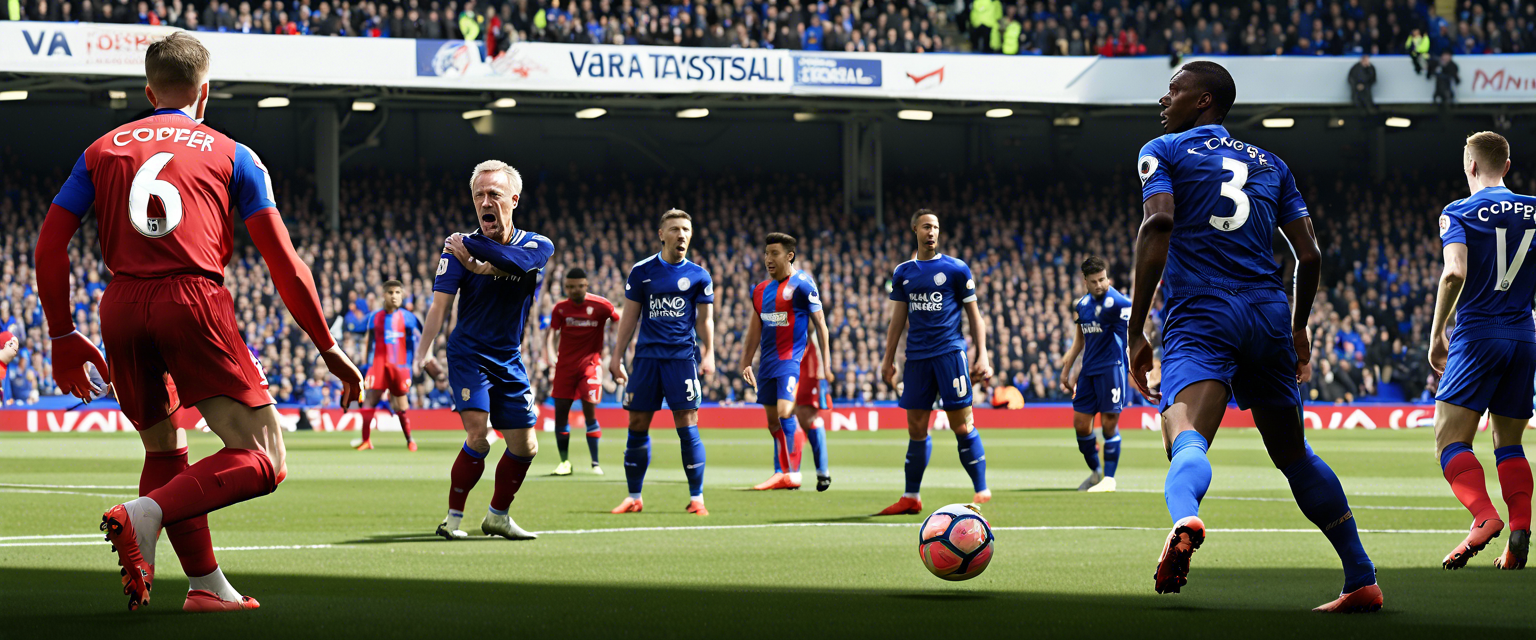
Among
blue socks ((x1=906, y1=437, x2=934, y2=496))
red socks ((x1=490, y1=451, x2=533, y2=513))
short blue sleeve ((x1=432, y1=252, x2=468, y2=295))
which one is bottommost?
blue socks ((x1=906, y1=437, x2=934, y2=496))

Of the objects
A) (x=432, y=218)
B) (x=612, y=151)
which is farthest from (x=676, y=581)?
(x=612, y=151)

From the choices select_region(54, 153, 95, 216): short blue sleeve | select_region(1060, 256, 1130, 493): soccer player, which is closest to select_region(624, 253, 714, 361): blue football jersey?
select_region(1060, 256, 1130, 493): soccer player

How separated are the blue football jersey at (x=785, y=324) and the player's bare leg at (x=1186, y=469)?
29.6 ft

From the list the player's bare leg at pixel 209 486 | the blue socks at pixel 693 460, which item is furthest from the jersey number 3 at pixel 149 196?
the blue socks at pixel 693 460

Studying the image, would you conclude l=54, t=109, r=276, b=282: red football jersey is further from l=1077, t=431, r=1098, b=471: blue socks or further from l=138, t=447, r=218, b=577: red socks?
l=1077, t=431, r=1098, b=471: blue socks

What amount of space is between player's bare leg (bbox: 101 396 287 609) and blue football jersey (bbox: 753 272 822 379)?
9281 mm

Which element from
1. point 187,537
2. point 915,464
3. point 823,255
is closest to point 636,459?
point 915,464

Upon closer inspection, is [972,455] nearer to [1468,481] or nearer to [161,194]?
[1468,481]

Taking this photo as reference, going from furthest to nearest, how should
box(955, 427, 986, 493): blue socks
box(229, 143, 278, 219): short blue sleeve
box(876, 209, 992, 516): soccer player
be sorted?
1. box(955, 427, 986, 493): blue socks
2. box(876, 209, 992, 516): soccer player
3. box(229, 143, 278, 219): short blue sleeve

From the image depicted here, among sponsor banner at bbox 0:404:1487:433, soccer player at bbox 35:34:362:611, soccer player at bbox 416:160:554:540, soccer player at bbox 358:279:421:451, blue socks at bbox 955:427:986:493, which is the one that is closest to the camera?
soccer player at bbox 35:34:362:611

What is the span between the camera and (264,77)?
105 feet

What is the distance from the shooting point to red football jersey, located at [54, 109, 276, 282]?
5426 mm

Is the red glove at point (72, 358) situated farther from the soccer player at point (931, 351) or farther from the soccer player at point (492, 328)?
the soccer player at point (931, 351)

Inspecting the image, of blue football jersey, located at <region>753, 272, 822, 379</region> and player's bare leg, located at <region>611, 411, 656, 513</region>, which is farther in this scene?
blue football jersey, located at <region>753, 272, 822, 379</region>
